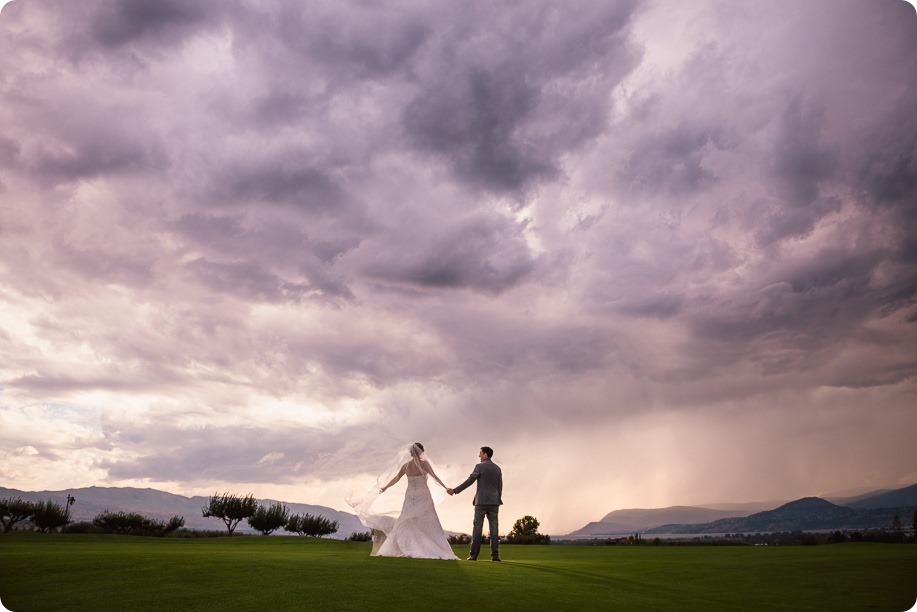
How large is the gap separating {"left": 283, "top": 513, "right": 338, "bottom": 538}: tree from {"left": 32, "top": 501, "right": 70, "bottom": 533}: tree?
550 inches

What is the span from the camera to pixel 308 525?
48156mm

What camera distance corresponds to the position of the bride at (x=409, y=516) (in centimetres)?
1933

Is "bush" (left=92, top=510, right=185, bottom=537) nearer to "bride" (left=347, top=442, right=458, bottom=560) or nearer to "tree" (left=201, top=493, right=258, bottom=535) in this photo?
"tree" (left=201, top=493, right=258, bottom=535)

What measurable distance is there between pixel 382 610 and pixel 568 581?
5.17 meters

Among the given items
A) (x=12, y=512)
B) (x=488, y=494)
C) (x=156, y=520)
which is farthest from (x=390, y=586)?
(x=156, y=520)

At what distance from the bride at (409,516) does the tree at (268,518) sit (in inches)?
1095

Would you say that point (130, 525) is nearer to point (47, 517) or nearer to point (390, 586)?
point (47, 517)

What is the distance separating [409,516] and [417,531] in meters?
0.50

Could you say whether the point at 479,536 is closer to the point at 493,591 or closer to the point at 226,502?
the point at 493,591

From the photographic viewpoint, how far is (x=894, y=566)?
18.3m

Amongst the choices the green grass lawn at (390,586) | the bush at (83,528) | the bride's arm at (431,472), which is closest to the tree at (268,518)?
the bush at (83,528)

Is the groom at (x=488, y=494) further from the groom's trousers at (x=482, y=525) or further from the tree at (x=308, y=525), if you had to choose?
the tree at (x=308, y=525)

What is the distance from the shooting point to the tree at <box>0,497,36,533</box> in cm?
3959

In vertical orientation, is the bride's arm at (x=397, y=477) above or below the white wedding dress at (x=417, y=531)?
above
